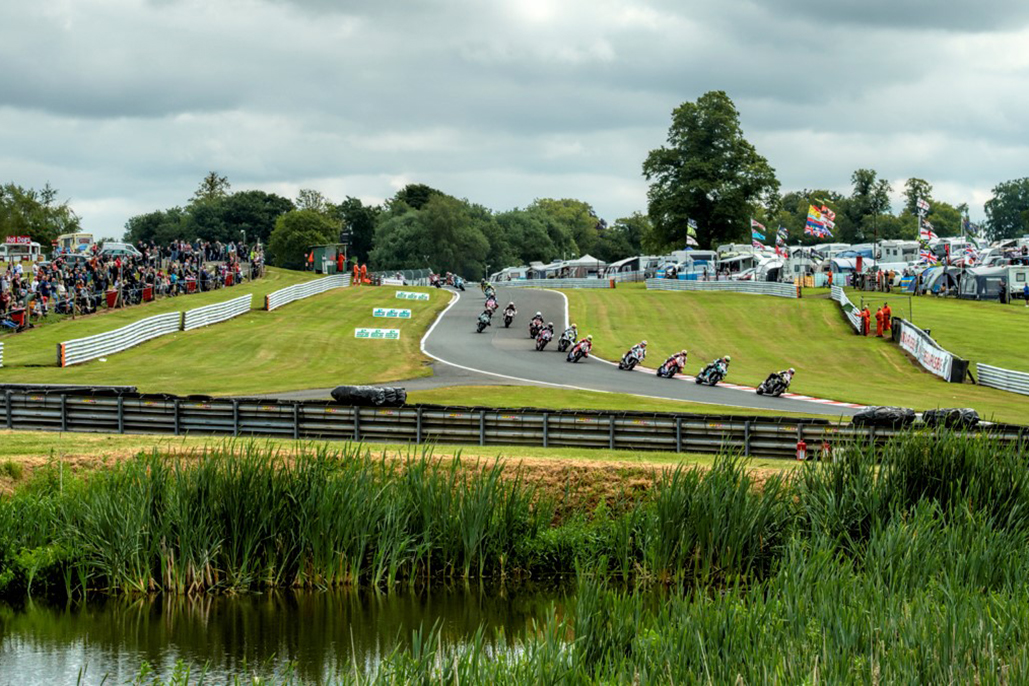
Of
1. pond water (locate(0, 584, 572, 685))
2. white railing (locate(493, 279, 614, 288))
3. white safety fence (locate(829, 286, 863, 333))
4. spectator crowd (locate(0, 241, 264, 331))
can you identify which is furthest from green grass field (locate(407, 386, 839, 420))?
white railing (locate(493, 279, 614, 288))

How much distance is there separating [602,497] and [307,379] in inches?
955

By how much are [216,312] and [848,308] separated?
35.3m

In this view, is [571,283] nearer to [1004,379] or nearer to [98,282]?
[98,282]

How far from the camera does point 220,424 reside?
26250 millimetres

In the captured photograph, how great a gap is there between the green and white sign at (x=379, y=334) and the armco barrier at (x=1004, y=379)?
26693mm

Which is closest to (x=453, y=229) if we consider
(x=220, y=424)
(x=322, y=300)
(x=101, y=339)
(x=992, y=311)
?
(x=322, y=300)

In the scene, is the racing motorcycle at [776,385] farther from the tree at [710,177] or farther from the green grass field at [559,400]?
the tree at [710,177]

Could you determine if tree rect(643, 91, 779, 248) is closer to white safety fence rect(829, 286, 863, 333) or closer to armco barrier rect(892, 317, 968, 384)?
white safety fence rect(829, 286, 863, 333)

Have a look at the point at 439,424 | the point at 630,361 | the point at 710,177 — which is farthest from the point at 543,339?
the point at 710,177

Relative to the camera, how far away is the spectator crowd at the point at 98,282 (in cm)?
5231

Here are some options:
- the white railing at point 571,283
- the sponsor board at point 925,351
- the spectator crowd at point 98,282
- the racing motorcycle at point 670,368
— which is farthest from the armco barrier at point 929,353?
the spectator crowd at point 98,282

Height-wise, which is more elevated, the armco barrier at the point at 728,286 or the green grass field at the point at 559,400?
the armco barrier at the point at 728,286

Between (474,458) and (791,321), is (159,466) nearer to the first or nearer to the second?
(474,458)

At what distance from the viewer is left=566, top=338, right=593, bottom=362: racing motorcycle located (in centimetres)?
4816
